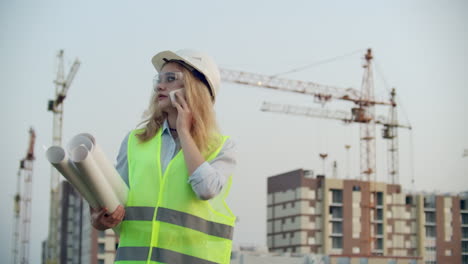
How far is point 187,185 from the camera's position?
2641 mm

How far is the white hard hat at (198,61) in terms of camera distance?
9.23 feet

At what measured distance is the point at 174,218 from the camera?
2.59 metres

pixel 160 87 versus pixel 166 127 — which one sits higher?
pixel 160 87

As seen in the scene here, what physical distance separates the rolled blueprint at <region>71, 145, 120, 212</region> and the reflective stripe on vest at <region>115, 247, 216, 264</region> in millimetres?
165

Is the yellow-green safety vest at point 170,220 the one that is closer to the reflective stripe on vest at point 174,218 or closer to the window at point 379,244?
the reflective stripe on vest at point 174,218

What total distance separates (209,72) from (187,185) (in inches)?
17.7

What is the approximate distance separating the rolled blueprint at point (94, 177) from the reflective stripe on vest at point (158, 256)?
17 centimetres

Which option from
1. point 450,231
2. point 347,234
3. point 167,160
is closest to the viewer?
point 167,160

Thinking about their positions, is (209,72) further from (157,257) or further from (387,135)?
(387,135)

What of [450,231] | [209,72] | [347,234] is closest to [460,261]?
[450,231]

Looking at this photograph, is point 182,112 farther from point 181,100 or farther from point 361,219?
point 361,219

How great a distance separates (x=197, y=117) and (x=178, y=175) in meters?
0.23

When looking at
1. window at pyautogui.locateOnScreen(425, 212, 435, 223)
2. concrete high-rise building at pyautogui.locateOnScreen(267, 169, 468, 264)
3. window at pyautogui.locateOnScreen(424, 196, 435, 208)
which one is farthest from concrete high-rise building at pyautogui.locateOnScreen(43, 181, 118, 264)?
window at pyautogui.locateOnScreen(424, 196, 435, 208)

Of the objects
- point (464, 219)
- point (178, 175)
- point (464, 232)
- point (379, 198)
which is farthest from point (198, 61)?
point (464, 232)
